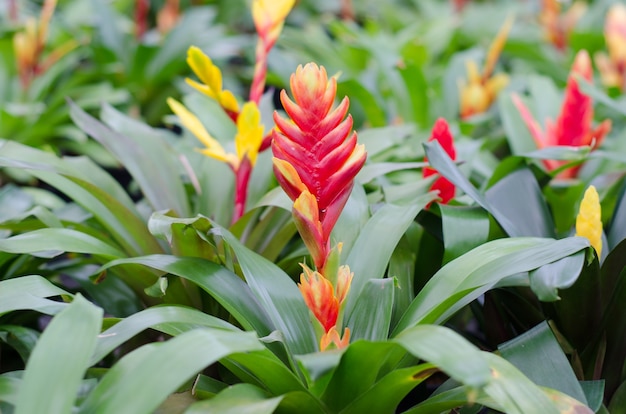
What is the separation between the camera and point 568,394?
3.29 ft

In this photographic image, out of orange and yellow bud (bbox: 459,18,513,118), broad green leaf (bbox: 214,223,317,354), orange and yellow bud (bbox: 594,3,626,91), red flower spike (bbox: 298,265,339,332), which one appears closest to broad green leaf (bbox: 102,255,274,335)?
broad green leaf (bbox: 214,223,317,354)

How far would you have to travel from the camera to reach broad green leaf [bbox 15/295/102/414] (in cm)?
79

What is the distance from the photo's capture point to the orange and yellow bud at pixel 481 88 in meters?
2.19

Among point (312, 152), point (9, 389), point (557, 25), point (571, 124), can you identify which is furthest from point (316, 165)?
point (557, 25)

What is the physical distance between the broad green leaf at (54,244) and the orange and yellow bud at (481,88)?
1.38m

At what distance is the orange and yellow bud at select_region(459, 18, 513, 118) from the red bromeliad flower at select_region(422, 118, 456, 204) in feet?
2.81

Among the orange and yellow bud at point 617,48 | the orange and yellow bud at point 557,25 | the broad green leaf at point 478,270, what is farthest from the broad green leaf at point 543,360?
the orange and yellow bud at point 557,25

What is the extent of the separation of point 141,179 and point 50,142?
1012 mm

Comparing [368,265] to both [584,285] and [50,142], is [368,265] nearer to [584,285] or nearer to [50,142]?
[584,285]

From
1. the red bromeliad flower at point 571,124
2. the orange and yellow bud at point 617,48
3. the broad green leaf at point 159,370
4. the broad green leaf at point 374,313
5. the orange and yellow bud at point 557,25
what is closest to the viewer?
the broad green leaf at point 159,370

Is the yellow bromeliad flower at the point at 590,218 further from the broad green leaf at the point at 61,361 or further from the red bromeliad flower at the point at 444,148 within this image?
the broad green leaf at the point at 61,361

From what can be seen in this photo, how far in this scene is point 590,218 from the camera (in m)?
1.14

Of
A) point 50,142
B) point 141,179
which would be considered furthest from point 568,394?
point 50,142

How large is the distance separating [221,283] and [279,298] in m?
0.10
